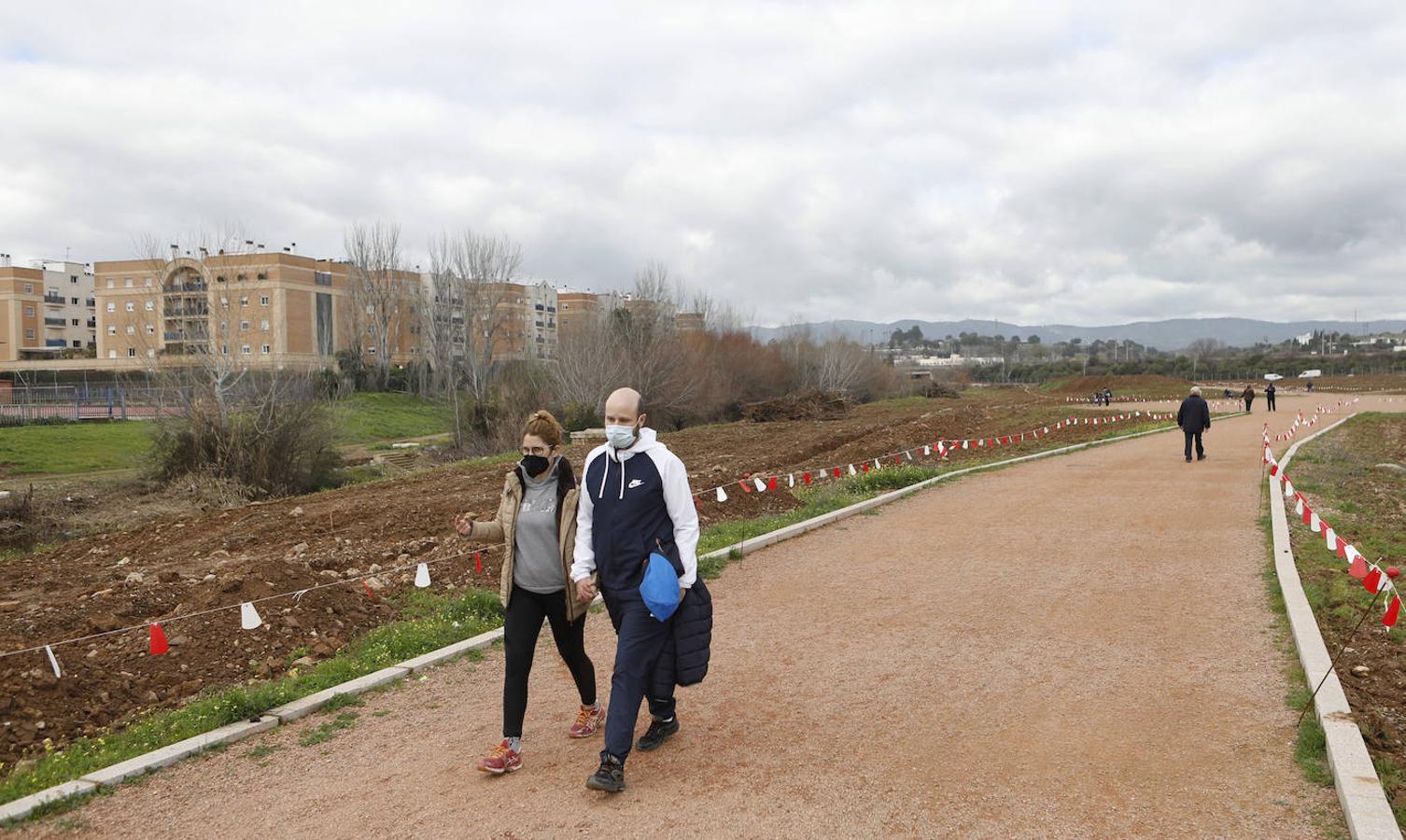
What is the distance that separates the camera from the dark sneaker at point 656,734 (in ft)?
17.2

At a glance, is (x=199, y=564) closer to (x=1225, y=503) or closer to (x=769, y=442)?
(x=1225, y=503)

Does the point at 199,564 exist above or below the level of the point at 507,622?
below

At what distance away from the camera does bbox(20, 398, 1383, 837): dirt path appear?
4477 mm

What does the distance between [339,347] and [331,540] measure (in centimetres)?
7478

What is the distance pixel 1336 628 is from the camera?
7.61 m

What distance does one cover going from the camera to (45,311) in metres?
95.0

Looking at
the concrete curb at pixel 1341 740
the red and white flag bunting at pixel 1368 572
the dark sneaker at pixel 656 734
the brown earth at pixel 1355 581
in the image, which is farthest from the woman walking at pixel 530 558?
the red and white flag bunting at pixel 1368 572

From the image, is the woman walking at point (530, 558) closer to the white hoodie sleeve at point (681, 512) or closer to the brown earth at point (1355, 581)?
the white hoodie sleeve at point (681, 512)

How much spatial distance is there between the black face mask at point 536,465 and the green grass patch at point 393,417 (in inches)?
1548

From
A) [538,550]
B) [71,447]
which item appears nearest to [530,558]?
[538,550]

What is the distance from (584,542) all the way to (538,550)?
25 centimetres

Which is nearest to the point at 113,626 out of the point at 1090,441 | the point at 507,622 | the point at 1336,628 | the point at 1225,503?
the point at 507,622

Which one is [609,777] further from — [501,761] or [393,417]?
[393,417]

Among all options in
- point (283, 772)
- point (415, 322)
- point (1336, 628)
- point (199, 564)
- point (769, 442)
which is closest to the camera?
point (283, 772)
